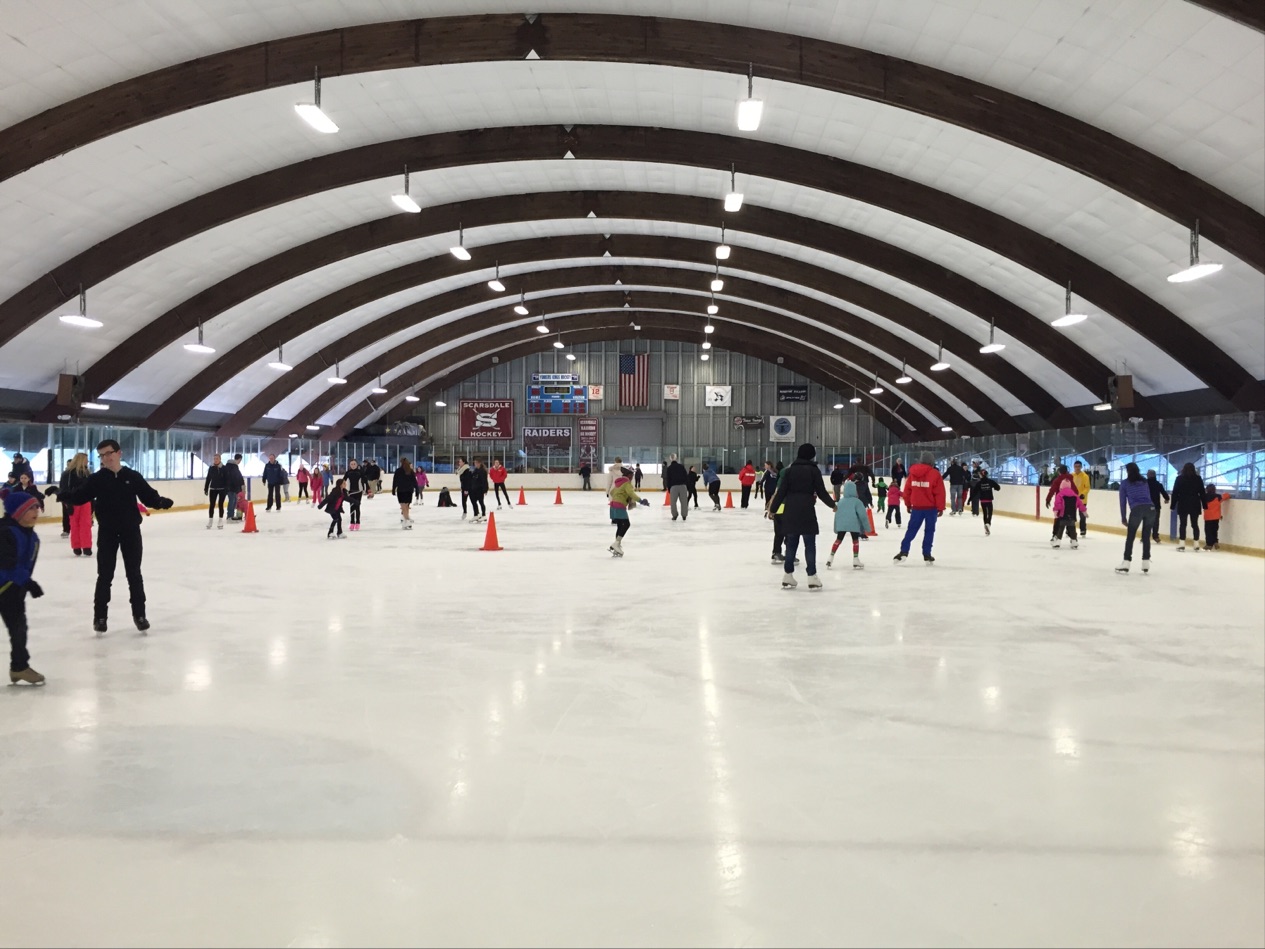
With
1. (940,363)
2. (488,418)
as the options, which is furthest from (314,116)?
(488,418)

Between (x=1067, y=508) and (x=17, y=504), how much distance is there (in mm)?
15349

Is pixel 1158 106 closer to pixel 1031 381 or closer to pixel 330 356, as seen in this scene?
pixel 1031 381

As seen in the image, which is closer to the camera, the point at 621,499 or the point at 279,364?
the point at 621,499

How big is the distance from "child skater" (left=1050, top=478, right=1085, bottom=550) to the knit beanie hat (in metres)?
14.9

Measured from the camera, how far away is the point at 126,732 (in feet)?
15.3

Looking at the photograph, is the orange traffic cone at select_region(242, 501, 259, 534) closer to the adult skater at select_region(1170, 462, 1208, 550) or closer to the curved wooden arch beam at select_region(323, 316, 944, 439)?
the adult skater at select_region(1170, 462, 1208, 550)

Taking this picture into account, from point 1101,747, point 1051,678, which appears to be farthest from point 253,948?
point 1051,678

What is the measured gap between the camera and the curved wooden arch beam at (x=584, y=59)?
11758 mm

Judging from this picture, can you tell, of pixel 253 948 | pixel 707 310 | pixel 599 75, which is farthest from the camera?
pixel 707 310

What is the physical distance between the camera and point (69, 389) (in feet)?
73.7

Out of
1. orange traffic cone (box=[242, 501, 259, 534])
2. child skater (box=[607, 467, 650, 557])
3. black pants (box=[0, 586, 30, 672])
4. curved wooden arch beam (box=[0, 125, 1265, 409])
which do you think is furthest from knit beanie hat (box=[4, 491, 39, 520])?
orange traffic cone (box=[242, 501, 259, 534])

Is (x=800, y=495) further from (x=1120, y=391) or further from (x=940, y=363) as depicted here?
(x=940, y=363)

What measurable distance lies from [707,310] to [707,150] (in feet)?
65.0

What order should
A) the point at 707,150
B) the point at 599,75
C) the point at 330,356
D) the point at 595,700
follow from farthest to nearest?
the point at 330,356 < the point at 707,150 < the point at 599,75 < the point at 595,700
